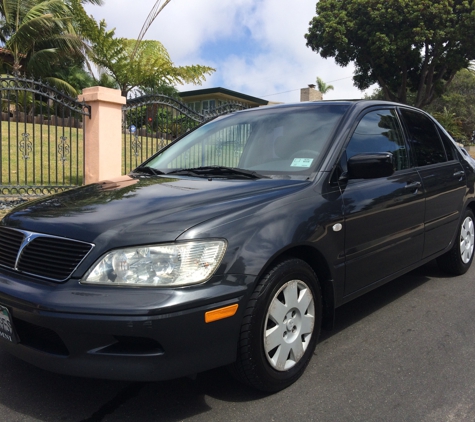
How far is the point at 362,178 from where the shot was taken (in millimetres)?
3137

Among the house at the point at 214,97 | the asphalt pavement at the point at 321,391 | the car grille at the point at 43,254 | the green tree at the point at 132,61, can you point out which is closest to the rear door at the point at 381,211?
the asphalt pavement at the point at 321,391

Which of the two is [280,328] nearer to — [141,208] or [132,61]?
[141,208]

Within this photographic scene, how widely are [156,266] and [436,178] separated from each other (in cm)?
297

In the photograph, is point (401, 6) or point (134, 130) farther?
point (401, 6)

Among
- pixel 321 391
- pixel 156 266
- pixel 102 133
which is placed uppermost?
pixel 102 133

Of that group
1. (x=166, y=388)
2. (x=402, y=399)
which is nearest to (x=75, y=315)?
(x=166, y=388)

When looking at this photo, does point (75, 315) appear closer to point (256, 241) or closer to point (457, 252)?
point (256, 241)

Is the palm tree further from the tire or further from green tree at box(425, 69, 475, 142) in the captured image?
the tire

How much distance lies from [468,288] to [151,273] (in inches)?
140

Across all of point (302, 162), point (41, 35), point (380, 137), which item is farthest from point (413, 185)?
point (41, 35)

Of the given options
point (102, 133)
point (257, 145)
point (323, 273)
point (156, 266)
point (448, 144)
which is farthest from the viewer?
point (102, 133)

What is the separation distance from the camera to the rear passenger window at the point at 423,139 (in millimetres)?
4180

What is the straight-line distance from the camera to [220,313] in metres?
2.25

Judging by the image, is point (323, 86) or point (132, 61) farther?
point (323, 86)
